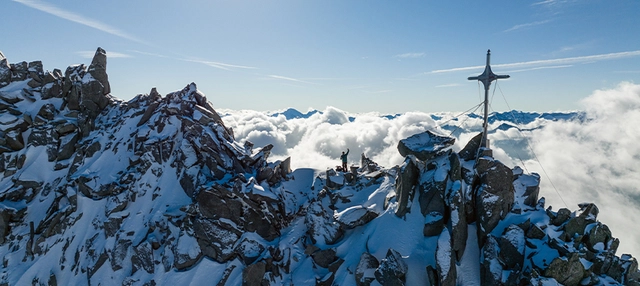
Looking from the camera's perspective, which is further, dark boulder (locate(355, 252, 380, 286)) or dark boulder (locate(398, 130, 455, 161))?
dark boulder (locate(398, 130, 455, 161))

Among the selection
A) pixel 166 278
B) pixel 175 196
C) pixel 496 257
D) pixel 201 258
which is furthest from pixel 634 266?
pixel 175 196

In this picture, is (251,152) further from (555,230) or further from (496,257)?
(555,230)

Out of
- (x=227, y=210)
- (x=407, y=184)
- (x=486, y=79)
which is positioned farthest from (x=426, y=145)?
(x=227, y=210)

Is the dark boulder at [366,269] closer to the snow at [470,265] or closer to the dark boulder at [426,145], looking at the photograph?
the snow at [470,265]

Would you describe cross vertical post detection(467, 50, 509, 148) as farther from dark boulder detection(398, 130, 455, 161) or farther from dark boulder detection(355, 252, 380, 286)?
dark boulder detection(355, 252, 380, 286)

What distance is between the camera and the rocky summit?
24312mm

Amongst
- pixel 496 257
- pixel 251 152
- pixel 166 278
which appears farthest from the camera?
pixel 251 152

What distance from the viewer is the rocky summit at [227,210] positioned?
24.3 meters

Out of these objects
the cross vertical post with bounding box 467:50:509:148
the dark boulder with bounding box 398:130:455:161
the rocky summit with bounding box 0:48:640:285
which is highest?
the cross vertical post with bounding box 467:50:509:148

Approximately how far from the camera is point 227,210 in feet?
121

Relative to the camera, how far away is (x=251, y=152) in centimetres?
5003

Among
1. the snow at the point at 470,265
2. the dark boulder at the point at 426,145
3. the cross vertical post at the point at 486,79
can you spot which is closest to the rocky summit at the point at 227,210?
the snow at the point at 470,265

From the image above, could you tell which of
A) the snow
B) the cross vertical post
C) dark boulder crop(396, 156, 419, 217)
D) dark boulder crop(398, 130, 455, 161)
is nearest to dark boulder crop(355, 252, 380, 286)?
dark boulder crop(396, 156, 419, 217)

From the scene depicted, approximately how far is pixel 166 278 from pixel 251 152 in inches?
890
